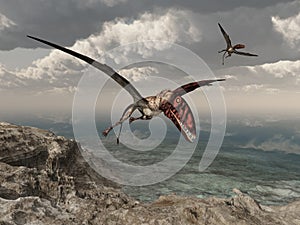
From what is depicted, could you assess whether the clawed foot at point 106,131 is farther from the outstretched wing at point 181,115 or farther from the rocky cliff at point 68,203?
the rocky cliff at point 68,203

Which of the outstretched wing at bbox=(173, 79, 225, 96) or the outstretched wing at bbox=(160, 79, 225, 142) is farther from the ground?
the outstretched wing at bbox=(173, 79, 225, 96)

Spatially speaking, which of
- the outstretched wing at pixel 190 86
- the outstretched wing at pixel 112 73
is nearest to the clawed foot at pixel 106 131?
the outstretched wing at pixel 112 73

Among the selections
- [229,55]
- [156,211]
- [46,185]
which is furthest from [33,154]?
[229,55]

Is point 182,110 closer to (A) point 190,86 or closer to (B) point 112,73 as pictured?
(A) point 190,86

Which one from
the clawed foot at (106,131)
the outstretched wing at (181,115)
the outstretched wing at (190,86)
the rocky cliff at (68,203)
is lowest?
the rocky cliff at (68,203)

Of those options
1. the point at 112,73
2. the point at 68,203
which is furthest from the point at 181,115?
the point at 68,203

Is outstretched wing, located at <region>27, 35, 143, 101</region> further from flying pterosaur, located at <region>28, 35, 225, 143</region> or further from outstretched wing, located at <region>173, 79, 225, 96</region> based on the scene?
outstretched wing, located at <region>173, 79, 225, 96</region>

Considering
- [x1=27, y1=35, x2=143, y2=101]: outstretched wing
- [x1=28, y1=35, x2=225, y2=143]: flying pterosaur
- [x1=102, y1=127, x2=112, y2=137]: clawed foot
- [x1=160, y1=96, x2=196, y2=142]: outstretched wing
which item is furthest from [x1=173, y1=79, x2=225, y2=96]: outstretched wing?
[x1=102, y1=127, x2=112, y2=137]: clawed foot

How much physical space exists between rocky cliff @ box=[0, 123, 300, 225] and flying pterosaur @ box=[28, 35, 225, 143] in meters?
9.12

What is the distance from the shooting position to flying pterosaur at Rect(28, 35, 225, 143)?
6.20 feet

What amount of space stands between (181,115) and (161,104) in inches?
16.5

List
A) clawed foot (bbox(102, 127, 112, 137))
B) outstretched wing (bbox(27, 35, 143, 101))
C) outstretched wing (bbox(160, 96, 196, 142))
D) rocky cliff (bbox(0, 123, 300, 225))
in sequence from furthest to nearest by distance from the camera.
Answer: rocky cliff (bbox(0, 123, 300, 225)) → clawed foot (bbox(102, 127, 112, 137)) → outstretched wing (bbox(27, 35, 143, 101)) → outstretched wing (bbox(160, 96, 196, 142))

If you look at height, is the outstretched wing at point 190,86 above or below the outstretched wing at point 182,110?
above

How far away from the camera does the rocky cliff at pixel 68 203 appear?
1090cm
